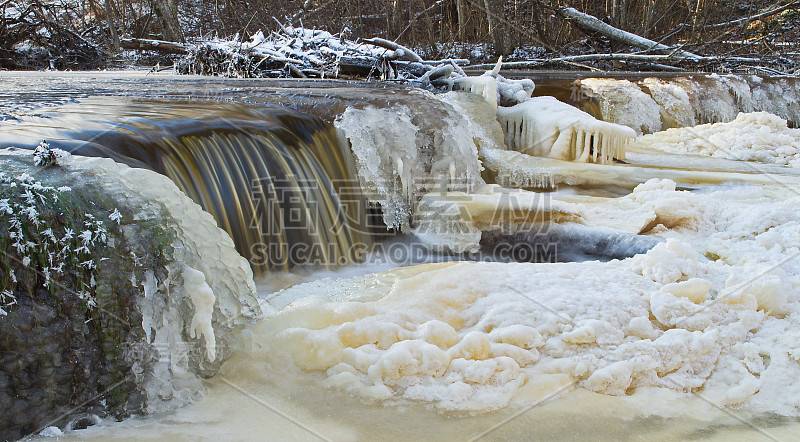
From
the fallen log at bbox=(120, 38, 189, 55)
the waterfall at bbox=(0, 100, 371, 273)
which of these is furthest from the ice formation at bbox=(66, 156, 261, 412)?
the fallen log at bbox=(120, 38, 189, 55)

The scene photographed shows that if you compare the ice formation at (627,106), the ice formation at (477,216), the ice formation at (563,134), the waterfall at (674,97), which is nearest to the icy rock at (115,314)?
the ice formation at (477,216)

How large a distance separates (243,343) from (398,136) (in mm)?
2737

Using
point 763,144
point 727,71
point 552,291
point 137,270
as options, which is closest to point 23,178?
point 137,270

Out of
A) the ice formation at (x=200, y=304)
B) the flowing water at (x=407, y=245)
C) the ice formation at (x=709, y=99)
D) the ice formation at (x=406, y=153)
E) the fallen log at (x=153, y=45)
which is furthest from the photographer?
the fallen log at (x=153, y=45)

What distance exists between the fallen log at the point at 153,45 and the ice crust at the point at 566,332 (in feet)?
28.7

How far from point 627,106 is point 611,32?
394 centimetres

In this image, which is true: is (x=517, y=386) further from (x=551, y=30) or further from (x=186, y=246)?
(x=551, y=30)

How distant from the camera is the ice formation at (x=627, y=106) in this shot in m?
7.96

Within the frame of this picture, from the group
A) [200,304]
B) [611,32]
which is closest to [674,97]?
[611,32]

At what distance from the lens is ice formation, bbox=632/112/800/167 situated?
6516mm

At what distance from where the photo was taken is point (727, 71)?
10.5 metres

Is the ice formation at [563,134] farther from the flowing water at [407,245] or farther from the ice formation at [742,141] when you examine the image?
the ice formation at [742,141]

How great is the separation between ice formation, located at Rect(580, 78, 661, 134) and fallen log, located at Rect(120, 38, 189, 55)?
6786mm

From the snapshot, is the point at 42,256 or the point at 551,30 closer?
the point at 42,256
